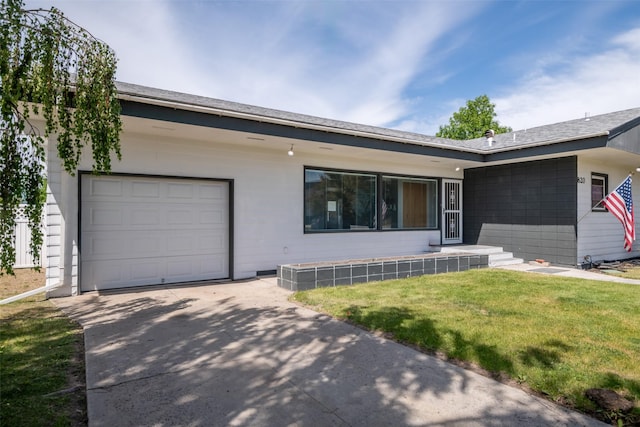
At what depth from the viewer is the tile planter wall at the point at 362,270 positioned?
667 centimetres

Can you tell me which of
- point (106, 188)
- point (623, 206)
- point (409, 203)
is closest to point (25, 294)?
point (106, 188)

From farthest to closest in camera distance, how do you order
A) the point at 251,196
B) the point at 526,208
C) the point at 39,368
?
1. the point at 526,208
2. the point at 251,196
3. the point at 39,368

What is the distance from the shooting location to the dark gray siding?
9469mm

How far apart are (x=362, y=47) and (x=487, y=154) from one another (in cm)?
480

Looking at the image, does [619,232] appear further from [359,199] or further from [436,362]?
[436,362]

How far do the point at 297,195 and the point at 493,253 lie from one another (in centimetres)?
574

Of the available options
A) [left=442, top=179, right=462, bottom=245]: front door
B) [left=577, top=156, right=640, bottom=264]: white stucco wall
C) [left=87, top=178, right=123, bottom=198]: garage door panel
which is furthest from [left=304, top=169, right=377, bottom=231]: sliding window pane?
[left=577, top=156, right=640, bottom=264]: white stucco wall

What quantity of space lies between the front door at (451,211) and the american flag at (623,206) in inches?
156

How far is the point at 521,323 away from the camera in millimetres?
4527

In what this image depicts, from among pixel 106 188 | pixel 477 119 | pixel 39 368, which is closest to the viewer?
pixel 39 368

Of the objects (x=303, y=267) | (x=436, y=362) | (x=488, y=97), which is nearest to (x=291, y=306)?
(x=303, y=267)

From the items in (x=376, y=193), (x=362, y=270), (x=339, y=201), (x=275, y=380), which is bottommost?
(x=275, y=380)

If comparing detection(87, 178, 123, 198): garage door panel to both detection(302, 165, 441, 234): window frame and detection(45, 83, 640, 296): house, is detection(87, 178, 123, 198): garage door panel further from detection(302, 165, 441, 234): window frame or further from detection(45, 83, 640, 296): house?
detection(302, 165, 441, 234): window frame

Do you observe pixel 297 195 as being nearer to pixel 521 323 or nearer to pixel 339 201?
pixel 339 201
